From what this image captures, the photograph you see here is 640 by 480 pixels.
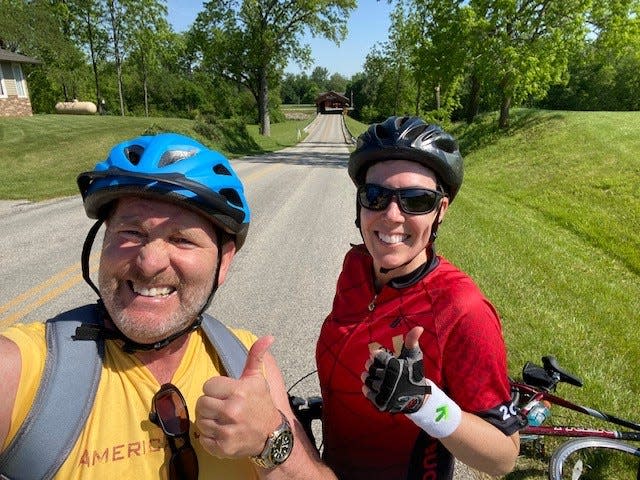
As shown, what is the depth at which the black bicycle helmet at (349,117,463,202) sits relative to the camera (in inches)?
88.6

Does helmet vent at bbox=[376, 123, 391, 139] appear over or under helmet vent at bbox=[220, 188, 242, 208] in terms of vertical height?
over

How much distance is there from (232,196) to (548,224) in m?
10.6

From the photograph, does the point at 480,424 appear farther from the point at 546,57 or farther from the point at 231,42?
the point at 231,42

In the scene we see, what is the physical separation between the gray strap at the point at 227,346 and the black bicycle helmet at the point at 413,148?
1.17 metres

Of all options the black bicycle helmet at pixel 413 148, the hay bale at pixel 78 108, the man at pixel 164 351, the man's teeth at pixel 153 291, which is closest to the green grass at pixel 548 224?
the black bicycle helmet at pixel 413 148

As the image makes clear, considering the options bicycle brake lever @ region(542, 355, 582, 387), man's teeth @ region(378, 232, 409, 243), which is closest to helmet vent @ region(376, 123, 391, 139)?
man's teeth @ region(378, 232, 409, 243)

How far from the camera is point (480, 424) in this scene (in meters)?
1.66

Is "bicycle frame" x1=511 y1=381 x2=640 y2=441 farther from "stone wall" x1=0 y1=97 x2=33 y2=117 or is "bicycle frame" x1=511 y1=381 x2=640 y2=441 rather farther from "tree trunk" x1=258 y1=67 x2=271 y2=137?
"tree trunk" x1=258 y1=67 x2=271 y2=137

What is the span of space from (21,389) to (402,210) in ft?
5.86

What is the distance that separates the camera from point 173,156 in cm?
201

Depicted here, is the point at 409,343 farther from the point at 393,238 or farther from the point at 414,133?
the point at 414,133

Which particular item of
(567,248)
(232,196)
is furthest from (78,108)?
(232,196)

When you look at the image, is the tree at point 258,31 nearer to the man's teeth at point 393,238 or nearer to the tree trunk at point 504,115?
the tree trunk at point 504,115

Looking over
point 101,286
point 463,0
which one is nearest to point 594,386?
point 101,286
